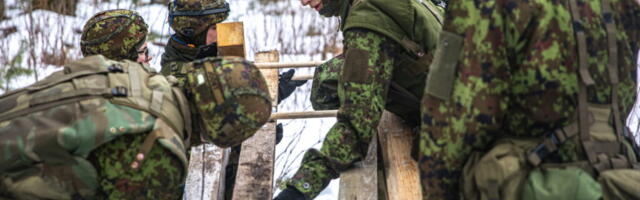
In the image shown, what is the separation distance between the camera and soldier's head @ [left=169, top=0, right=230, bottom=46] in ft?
16.7

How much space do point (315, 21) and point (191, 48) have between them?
547 cm

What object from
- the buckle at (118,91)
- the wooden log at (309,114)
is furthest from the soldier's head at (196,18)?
the buckle at (118,91)

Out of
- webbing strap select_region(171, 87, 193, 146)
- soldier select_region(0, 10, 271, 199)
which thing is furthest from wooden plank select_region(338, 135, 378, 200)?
webbing strap select_region(171, 87, 193, 146)

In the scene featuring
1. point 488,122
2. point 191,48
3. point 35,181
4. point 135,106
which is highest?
point 488,122

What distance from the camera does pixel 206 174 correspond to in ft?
15.3

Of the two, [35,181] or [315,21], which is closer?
[35,181]

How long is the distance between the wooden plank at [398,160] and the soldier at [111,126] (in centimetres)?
108

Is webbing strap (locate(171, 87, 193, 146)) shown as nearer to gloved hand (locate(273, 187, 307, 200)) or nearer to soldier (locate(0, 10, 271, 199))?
soldier (locate(0, 10, 271, 199))

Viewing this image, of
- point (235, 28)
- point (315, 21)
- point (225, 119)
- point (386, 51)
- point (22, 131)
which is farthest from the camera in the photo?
point (315, 21)

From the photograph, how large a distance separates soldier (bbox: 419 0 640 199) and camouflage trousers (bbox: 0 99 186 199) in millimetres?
1087

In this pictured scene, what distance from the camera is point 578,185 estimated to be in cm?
238

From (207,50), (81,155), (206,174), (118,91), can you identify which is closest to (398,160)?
(206,174)

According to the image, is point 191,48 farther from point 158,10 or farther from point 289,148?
point 158,10

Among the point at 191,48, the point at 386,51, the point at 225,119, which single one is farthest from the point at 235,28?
the point at 225,119
